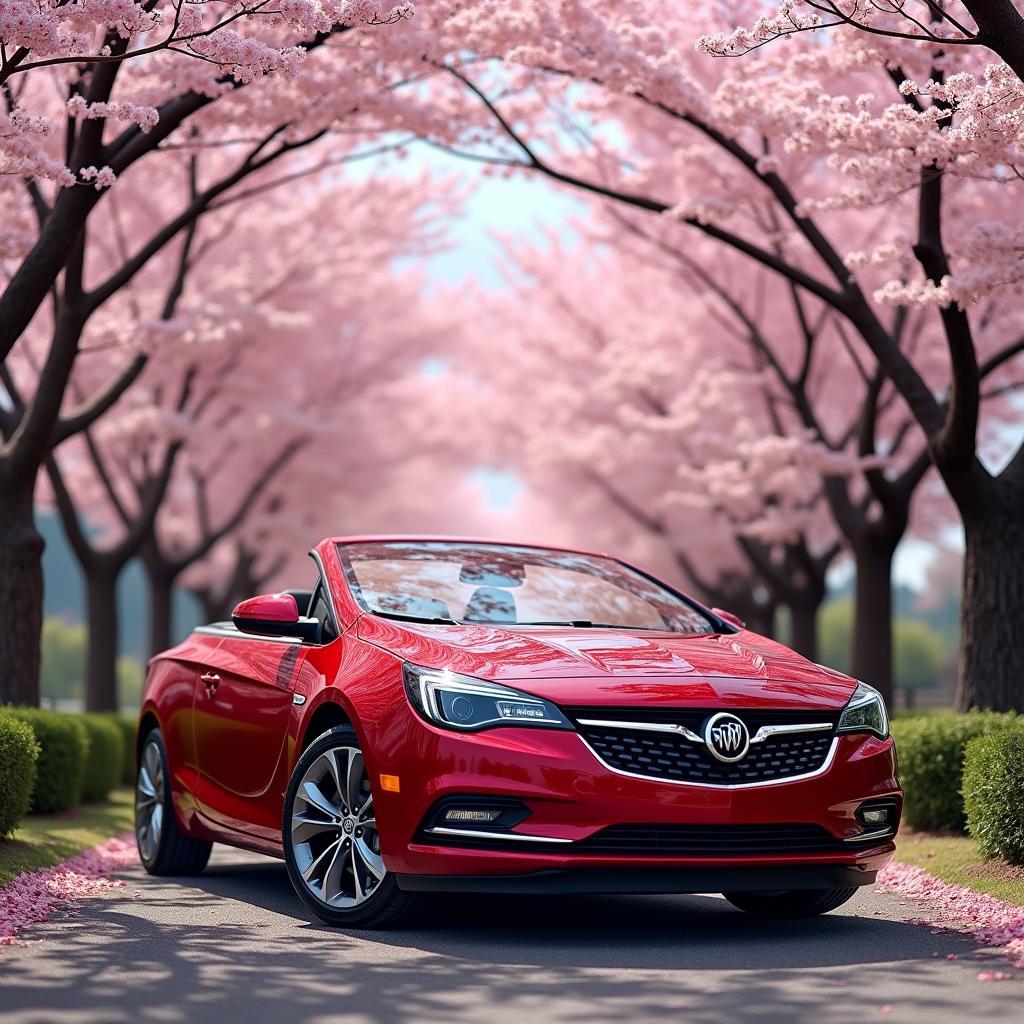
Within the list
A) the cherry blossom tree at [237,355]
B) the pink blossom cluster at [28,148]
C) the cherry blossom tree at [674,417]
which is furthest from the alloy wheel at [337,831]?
the cherry blossom tree at [674,417]

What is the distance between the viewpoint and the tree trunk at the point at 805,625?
23844 mm

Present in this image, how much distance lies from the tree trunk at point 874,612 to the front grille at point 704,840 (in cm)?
1180

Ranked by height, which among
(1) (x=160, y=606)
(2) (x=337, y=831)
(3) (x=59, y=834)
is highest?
(1) (x=160, y=606)

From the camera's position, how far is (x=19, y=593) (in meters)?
12.8

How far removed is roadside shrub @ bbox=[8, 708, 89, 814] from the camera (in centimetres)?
1172

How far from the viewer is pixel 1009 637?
12.1 metres

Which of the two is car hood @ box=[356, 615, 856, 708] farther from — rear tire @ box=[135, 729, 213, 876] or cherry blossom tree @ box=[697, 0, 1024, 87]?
cherry blossom tree @ box=[697, 0, 1024, 87]

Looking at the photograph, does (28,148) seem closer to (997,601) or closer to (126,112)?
(126,112)

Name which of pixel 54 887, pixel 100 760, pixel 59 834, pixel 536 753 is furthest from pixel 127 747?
pixel 536 753

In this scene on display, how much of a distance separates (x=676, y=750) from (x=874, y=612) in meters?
13.1

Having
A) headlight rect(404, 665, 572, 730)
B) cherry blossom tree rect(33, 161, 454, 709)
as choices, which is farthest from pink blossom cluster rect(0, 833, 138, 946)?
cherry blossom tree rect(33, 161, 454, 709)

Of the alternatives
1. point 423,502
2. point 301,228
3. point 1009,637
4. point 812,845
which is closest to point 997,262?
point 1009,637

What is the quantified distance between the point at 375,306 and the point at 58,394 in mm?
18827

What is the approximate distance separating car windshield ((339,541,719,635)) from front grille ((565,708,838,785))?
1240 millimetres
